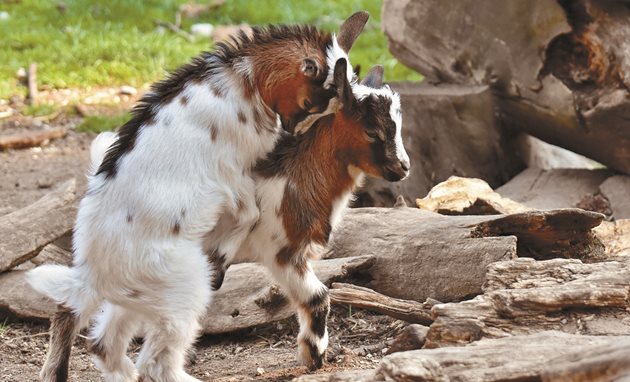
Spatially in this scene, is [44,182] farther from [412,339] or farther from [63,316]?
[412,339]

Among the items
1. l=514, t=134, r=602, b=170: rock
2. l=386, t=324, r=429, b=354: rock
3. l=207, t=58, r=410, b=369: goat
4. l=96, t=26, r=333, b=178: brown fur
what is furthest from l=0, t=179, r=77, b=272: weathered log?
l=514, t=134, r=602, b=170: rock

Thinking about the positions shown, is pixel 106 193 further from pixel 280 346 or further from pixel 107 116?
pixel 107 116

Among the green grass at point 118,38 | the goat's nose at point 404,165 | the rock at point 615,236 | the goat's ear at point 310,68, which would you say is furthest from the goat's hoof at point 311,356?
the green grass at point 118,38

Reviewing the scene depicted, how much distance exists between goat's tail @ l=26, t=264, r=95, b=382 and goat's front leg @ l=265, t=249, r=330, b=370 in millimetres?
903

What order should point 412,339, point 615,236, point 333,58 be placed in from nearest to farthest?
point 412,339
point 333,58
point 615,236

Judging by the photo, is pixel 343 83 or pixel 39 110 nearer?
pixel 343 83

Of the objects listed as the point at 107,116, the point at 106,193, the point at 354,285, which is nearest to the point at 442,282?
the point at 354,285

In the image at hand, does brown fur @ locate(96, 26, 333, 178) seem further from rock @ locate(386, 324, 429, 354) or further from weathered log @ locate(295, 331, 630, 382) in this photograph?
weathered log @ locate(295, 331, 630, 382)

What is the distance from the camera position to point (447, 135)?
8.09 meters

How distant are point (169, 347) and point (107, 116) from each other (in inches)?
220

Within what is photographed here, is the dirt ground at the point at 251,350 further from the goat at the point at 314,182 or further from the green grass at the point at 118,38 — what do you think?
the green grass at the point at 118,38

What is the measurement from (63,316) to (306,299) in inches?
→ 44.0

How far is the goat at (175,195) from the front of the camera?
4645 mm

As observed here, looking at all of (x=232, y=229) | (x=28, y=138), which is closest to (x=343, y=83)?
(x=232, y=229)
